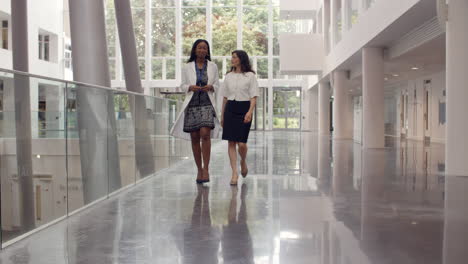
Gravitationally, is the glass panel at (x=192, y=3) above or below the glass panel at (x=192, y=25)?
above

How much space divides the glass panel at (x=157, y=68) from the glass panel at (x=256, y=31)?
7.29 metres

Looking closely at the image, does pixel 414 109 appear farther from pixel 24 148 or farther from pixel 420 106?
pixel 24 148

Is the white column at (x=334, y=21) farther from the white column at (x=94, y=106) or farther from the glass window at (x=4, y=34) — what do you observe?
the white column at (x=94, y=106)

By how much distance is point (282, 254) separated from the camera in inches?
145

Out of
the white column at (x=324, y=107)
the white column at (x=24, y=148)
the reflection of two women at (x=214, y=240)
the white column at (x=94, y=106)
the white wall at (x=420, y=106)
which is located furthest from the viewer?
the white column at (x=324, y=107)

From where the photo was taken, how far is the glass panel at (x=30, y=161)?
4074 mm

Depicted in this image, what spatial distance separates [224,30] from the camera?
48.0 m

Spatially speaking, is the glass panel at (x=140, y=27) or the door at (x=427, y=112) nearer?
the door at (x=427, y=112)

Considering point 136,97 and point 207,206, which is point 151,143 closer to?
point 136,97

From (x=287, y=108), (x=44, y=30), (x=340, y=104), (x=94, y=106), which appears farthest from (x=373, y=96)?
(x=287, y=108)

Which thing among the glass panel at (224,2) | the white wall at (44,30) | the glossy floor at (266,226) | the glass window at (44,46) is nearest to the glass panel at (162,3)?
the glass panel at (224,2)

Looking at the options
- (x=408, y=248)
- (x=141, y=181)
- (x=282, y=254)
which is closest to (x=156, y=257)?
(x=282, y=254)

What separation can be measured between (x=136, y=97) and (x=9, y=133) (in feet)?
13.4

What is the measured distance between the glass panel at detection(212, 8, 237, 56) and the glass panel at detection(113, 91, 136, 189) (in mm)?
40419
